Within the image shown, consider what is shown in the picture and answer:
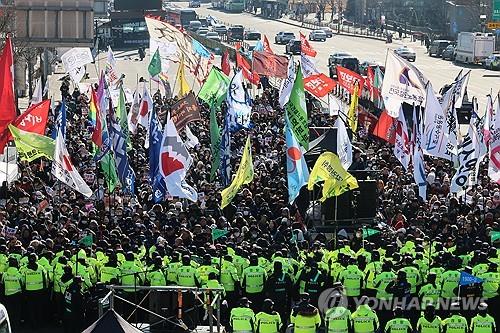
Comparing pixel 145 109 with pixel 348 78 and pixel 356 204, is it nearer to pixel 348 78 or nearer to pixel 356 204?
pixel 348 78

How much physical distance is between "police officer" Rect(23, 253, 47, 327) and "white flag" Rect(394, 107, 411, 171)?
32.6 feet

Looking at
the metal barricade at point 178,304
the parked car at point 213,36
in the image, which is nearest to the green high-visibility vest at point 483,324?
the metal barricade at point 178,304

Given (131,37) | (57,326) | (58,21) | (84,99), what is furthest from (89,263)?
(131,37)

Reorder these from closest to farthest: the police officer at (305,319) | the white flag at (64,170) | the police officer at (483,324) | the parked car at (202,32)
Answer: the police officer at (483,324), the police officer at (305,319), the white flag at (64,170), the parked car at (202,32)

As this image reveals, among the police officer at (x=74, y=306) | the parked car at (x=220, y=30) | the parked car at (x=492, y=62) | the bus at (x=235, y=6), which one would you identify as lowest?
the bus at (x=235, y=6)

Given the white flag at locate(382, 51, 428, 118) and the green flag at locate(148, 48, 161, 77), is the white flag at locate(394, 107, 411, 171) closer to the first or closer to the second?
the white flag at locate(382, 51, 428, 118)

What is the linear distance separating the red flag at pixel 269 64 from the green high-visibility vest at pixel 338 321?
25273 millimetres

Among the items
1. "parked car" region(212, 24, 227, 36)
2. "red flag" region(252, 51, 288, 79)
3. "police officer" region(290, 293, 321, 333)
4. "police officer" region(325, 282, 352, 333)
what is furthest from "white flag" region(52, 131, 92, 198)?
Answer: "parked car" region(212, 24, 227, 36)

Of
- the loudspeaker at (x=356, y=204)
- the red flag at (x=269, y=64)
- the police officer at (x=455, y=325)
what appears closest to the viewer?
the police officer at (x=455, y=325)

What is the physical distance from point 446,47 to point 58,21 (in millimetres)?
31457

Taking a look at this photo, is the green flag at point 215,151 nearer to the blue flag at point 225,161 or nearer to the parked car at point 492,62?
the blue flag at point 225,161

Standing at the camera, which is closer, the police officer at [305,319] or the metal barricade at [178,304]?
the metal barricade at [178,304]

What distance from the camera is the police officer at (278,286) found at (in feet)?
60.8

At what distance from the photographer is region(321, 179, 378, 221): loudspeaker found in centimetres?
2381
